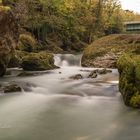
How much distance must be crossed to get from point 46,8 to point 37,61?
22241 mm

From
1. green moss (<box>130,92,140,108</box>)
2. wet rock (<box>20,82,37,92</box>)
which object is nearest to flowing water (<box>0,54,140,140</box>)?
wet rock (<box>20,82,37,92</box>)

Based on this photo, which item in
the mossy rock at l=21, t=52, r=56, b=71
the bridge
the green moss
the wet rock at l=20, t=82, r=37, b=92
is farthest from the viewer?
the bridge

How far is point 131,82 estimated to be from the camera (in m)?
11.4

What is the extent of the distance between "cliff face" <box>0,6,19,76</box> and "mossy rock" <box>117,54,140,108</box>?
7.41m

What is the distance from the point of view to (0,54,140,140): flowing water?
8.32 metres

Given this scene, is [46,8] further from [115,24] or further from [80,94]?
[80,94]

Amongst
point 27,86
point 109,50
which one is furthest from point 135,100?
point 109,50

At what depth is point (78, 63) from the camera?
24594 mm

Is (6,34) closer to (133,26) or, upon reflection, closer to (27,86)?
(27,86)

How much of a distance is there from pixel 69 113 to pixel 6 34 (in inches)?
342

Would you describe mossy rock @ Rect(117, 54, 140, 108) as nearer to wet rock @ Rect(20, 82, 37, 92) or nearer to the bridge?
wet rock @ Rect(20, 82, 37, 92)

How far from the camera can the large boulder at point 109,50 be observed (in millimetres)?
21031

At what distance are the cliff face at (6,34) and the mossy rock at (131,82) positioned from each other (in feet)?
24.3

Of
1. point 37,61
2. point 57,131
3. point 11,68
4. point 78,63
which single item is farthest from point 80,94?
point 78,63
